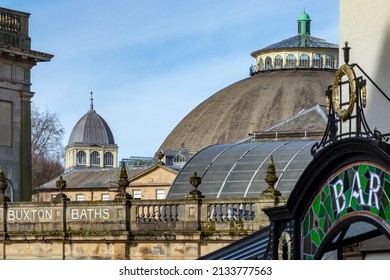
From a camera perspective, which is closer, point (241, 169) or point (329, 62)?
point (241, 169)

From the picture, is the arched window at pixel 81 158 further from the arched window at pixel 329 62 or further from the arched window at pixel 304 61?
the arched window at pixel 329 62

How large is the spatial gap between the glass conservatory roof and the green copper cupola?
98.3 metres

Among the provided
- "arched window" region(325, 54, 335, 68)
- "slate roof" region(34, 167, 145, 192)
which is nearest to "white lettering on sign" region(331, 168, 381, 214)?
"slate roof" region(34, 167, 145, 192)

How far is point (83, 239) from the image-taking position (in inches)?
1636

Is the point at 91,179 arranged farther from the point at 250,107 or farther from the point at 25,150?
the point at 25,150

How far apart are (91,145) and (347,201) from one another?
142 m

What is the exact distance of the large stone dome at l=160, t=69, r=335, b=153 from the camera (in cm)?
13138

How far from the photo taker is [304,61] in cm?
14312

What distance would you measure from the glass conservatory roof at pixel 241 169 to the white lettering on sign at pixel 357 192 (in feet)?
101

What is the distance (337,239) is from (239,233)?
1001 inches

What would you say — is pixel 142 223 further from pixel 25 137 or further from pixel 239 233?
pixel 25 137

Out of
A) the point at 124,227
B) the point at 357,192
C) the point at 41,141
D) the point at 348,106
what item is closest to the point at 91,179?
the point at 41,141

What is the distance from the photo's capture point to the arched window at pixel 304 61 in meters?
142
